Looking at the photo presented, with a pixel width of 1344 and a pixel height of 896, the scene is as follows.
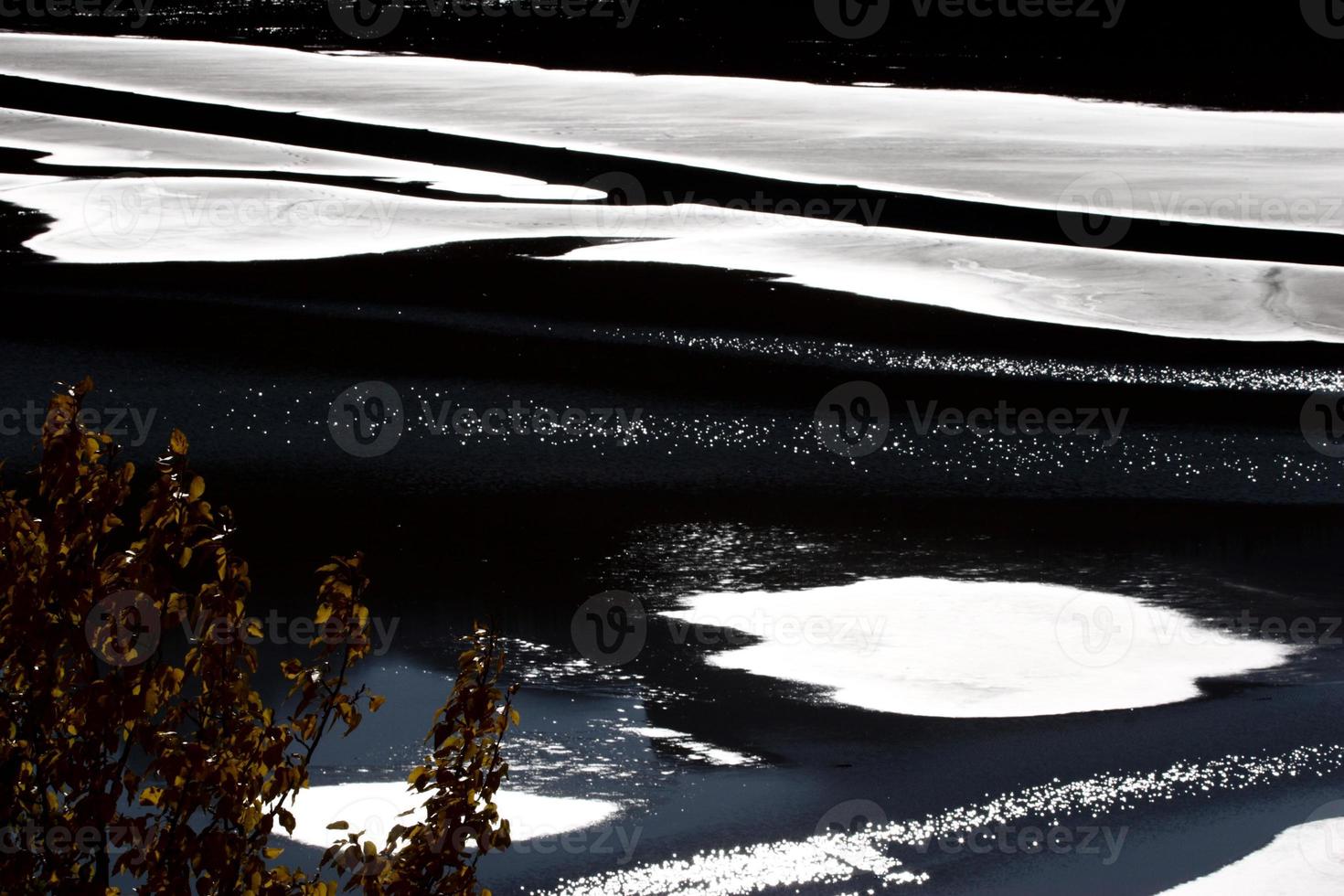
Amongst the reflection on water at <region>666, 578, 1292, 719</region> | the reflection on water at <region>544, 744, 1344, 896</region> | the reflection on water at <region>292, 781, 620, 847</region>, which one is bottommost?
the reflection on water at <region>544, 744, 1344, 896</region>

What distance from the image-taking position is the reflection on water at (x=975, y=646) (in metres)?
5.33

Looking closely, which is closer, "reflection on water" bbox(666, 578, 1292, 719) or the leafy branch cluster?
the leafy branch cluster

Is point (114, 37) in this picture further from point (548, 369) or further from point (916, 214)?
point (548, 369)

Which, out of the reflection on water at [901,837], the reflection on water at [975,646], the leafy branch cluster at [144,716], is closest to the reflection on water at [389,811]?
the reflection on water at [901,837]

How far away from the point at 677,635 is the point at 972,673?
104cm

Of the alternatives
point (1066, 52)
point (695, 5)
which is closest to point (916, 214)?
point (1066, 52)

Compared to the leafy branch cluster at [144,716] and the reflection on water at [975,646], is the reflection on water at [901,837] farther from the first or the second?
the leafy branch cluster at [144,716]

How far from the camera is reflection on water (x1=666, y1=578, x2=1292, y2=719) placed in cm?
533

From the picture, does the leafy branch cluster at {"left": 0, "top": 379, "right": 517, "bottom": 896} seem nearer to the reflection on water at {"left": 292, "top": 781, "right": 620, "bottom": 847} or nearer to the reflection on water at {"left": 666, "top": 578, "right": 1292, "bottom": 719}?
the reflection on water at {"left": 292, "top": 781, "right": 620, "bottom": 847}

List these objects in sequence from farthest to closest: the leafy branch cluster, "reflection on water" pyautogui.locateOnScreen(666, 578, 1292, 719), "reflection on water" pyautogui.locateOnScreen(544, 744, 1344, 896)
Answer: "reflection on water" pyautogui.locateOnScreen(666, 578, 1292, 719), "reflection on water" pyautogui.locateOnScreen(544, 744, 1344, 896), the leafy branch cluster

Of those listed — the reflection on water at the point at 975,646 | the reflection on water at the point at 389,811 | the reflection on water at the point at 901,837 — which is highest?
the reflection on water at the point at 975,646

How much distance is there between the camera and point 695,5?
84.5 feet

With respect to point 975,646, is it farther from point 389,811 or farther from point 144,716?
point 144,716

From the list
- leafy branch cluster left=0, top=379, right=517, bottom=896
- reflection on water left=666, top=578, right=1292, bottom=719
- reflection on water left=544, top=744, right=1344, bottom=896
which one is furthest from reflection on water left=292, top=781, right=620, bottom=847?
leafy branch cluster left=0, top=379, right=517, bottom=896
